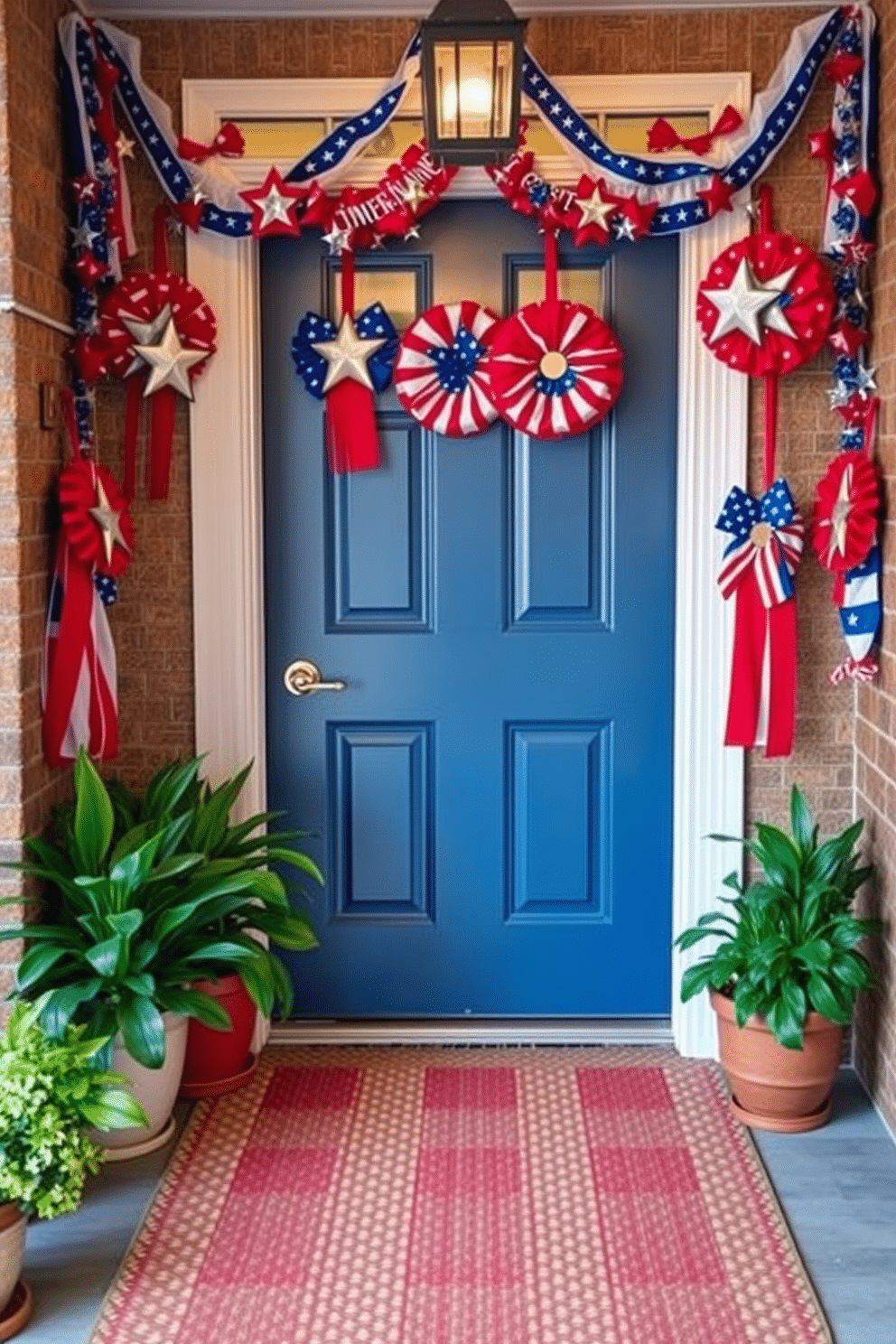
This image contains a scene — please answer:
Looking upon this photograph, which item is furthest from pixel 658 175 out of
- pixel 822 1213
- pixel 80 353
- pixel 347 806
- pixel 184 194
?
pixel 822 1213

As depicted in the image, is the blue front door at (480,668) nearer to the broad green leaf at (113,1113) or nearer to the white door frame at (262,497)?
the white door frame at (262,497)

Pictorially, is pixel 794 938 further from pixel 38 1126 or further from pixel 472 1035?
pixel 38 1126

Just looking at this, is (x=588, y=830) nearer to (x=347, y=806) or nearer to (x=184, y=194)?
(x=347, y=806)

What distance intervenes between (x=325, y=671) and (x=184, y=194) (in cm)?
114

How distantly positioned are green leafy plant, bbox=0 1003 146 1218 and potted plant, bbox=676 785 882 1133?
4.25 ft

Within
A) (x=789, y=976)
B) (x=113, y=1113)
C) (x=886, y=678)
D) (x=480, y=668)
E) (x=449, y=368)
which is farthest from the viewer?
(x=480, y=668)

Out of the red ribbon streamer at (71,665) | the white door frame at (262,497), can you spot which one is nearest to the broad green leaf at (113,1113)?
the red ribbon streamer at (71,665)

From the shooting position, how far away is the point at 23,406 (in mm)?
3094

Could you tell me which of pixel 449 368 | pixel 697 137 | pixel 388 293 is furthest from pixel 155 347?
pixel 697 137

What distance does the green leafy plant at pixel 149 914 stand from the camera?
2.99 meters

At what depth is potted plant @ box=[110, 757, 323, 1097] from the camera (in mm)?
3355

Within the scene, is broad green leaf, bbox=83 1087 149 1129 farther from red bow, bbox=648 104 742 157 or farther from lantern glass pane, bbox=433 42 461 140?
red bow, bbox=648 104 742 157

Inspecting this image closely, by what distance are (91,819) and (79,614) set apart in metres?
0.46

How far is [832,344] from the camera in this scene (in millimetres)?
3482
